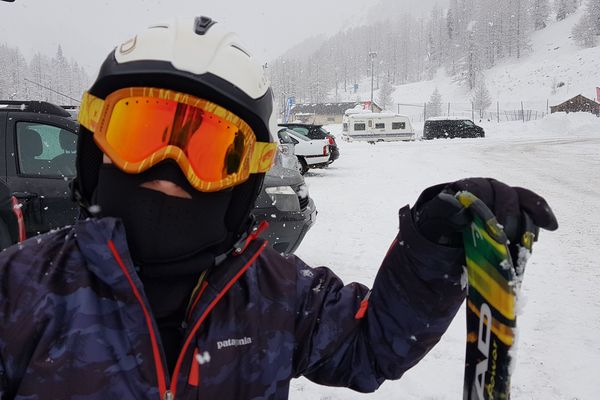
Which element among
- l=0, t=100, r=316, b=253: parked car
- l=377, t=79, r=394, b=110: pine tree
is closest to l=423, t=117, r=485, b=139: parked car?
l=0, t=100, r=316, b=253: parked car

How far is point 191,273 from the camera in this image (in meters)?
1.52

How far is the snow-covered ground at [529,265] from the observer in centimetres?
325

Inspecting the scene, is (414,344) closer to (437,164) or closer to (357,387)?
(357,387)

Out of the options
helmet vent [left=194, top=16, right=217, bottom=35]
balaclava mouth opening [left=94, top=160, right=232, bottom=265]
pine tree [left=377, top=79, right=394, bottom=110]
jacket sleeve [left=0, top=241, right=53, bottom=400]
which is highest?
pine tree [left=377, top=79, right=394, bottom=110]

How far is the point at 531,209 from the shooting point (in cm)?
122

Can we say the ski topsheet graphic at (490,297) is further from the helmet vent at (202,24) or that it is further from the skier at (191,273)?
the helmet vent at (202,24)

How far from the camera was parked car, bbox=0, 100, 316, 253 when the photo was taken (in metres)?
4.36

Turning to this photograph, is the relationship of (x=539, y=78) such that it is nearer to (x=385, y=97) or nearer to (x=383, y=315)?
(x=385, y=97)

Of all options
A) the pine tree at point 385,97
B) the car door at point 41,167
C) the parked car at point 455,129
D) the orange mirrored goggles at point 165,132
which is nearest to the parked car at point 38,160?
the car door at point 41,167

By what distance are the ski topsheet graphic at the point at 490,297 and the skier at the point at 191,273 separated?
59 millimetres

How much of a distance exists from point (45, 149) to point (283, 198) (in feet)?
8.42

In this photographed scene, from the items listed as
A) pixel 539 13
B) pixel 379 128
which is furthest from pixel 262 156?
pixel 539 13

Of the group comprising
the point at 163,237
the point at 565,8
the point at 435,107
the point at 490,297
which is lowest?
the point at 490,297

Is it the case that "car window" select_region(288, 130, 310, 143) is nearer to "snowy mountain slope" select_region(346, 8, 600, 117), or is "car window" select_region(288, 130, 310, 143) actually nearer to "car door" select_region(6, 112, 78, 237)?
"car door" select_region(6, 112, 78, 237)
